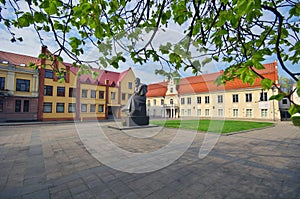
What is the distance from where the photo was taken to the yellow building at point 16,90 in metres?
20.0

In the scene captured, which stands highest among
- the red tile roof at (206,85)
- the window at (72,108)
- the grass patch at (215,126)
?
the red tile roof at (206,85)

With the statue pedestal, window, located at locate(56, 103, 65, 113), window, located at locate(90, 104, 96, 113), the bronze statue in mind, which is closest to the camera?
the statue pedestal

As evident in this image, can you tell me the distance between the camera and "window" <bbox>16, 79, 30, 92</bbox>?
21.1 meters

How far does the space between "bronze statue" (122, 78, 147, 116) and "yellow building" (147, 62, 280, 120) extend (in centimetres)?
1151

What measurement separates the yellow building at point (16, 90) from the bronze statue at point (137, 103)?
16001 millimetres

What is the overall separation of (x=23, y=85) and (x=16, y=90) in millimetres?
1048

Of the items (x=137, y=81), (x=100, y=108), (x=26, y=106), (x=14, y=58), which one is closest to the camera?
(x=137, y=81)

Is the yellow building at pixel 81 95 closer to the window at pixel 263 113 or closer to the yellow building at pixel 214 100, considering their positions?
the yellow building at pixel 214 100

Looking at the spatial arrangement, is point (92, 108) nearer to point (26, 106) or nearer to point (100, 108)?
point (100, 108)

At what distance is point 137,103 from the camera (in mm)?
14148

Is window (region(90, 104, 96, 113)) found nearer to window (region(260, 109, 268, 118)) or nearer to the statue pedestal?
the statue pedestal

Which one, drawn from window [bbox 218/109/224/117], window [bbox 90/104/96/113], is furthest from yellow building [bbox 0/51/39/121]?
window [bbox 218/109/224/117]

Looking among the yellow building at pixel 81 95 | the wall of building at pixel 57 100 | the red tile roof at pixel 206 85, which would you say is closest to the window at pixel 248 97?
the red tile roof at pixel 206 85

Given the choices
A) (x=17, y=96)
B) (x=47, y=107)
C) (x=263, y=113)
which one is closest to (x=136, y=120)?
(x=47, y=107)
